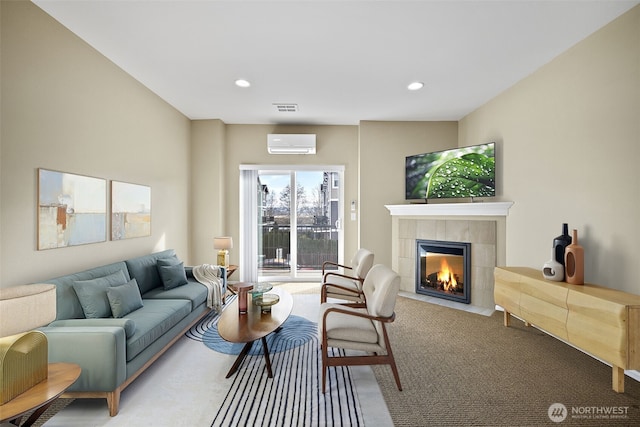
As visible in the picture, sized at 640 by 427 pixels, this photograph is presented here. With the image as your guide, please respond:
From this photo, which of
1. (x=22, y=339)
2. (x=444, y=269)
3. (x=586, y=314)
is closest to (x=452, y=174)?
(x=444, y=269)

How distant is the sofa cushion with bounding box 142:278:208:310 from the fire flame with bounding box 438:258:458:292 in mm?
3392

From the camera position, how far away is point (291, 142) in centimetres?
512

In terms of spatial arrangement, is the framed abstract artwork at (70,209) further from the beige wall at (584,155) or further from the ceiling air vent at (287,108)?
the beige wall at (584,155)

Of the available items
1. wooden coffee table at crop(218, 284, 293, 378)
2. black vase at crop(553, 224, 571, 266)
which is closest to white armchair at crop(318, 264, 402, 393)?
wooden coffee table at crop(218, 284, 293, 378)

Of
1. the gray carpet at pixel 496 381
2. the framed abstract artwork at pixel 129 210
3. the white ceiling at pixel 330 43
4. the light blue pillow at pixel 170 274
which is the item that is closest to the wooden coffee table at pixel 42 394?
the light blue pillow at pixel 170 274

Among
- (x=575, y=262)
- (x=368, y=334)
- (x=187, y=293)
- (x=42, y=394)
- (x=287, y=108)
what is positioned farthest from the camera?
(x=287, y=108)

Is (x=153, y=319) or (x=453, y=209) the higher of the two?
(x=453, y=209)

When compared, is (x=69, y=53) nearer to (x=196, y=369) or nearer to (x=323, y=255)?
(x=196, y=369)

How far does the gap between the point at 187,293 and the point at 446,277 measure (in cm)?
361

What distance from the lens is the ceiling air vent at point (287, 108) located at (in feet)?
14.2


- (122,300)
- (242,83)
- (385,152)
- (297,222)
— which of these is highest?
(242,83)

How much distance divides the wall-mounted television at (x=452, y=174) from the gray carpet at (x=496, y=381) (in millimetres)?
1870

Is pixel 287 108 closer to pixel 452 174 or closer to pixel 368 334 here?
Result: pixel 452 174

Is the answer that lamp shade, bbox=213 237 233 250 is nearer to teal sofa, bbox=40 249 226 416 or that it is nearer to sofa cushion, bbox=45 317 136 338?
teal sofa, bbox=40 249 226 416
